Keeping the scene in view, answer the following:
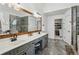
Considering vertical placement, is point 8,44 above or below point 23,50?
above

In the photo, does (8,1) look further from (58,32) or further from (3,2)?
(58,32)

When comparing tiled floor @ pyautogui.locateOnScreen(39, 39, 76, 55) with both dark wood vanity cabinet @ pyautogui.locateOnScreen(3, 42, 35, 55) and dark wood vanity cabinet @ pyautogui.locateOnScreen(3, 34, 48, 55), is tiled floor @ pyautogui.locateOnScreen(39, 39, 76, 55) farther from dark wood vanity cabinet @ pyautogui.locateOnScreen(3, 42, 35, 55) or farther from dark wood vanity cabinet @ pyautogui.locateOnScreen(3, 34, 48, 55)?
dark wood vanity cabinet @ pyautogui.locateOnScreen(3, 42, 35, 55)

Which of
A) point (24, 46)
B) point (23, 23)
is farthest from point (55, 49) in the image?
point (23, 23)

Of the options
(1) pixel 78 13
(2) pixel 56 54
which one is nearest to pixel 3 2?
(2) pixel 56 54

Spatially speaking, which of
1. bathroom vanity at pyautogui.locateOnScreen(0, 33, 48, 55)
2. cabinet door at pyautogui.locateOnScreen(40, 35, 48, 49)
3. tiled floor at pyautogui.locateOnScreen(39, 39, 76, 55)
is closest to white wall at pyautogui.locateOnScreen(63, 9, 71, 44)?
tiled floor at pyautogui.locateOnScreen(39, 39, 76, 55)

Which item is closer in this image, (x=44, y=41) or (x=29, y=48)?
(x=29, y=48)

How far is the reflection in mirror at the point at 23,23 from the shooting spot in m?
1.85

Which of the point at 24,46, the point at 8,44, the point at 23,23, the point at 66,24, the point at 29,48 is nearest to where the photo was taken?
the point at 8,44

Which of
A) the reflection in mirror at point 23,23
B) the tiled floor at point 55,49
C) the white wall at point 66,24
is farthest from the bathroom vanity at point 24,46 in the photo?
the white wall at point 66,24

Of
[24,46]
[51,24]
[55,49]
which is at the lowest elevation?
[55,49]

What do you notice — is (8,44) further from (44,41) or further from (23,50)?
(44,41)

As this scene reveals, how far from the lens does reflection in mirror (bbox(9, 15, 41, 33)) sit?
1.85m

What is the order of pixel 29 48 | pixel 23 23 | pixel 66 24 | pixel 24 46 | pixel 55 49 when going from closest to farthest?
pixel 24 46, pixel 29 48, pixel 55 49, pixel 23 23, pixel 66 24

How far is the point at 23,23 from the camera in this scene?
6.51ft
